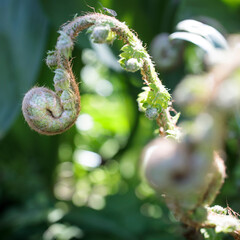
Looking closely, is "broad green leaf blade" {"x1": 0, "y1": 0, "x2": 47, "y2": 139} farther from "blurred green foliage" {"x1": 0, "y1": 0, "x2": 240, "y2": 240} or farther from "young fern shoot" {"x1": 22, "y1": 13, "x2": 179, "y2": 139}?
"young fern shoot" {"x1": 22, "y1": 13, "x2": 179, "y2": 139}

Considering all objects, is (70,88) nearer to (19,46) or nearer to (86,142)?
(19,46)

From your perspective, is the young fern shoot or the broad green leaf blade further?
the broad green leaf blade

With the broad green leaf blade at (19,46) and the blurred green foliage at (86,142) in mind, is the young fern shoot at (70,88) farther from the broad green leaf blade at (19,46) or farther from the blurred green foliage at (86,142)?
the broad green leaf blade at (19,46)

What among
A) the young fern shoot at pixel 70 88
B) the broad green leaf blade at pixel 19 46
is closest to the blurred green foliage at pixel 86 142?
the broad green leaf blade at pixel 19 46

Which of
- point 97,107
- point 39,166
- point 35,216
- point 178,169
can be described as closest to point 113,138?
point 97,107

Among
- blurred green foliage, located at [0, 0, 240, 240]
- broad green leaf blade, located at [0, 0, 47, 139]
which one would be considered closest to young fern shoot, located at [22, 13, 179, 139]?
blurred green foliage, located at [0, 0, 240, 240]
